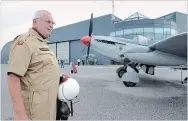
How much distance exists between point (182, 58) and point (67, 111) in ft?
21.2

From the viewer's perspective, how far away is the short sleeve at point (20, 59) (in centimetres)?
175

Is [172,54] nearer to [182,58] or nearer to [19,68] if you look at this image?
[182,58]

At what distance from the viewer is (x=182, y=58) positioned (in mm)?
7543

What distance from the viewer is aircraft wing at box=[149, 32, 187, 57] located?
5.97 meters

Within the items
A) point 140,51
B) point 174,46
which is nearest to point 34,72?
point 174,46

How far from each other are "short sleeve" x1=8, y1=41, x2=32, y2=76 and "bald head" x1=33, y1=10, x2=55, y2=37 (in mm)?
255

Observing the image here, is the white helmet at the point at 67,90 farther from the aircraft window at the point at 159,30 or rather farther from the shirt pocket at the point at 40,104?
the aircraft window at the point at 159,30

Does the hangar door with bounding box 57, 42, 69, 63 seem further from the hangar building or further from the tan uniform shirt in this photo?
the tan uniform shirt

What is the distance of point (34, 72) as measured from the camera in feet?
6.06

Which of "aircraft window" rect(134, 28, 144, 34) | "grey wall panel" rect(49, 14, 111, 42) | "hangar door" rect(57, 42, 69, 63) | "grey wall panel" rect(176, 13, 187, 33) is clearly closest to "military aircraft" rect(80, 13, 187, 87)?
"aircraft window" rect(134, 28, 144, 34)

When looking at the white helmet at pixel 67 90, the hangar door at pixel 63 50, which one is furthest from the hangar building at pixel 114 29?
the white helmet at pixel 67 90

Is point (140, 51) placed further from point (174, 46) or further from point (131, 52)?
point (174, 46)

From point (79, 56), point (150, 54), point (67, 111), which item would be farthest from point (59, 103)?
point (79, 56)

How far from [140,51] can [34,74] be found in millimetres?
6881
